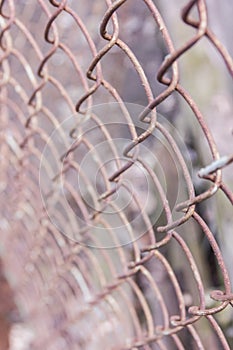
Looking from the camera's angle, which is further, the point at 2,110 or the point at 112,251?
the point at 2,110

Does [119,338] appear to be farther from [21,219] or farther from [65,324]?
[21,219]

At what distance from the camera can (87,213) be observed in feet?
4.85

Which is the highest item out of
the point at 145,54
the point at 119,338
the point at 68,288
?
the point at 145,54

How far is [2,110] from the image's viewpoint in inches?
77.5

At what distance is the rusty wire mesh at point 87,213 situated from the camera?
122cm

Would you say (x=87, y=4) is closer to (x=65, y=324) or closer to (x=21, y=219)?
(x=21, y=219)

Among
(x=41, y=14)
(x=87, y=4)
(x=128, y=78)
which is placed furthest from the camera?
(x=41, y=14)

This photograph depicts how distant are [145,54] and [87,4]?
45cm

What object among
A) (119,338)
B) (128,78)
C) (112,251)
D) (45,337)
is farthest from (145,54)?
Result: (45,337)

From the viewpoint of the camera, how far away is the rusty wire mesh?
4.01 ft

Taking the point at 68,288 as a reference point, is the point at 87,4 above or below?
above

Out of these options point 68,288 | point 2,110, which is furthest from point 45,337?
point 2,110

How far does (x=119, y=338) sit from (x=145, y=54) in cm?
83

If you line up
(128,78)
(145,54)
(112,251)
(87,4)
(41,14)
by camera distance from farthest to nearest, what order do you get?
(41,14) → (87,4) → (128,78) → (145,54) → (112,251)
